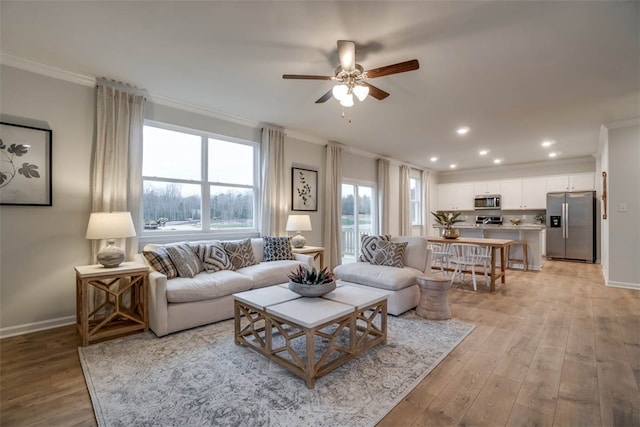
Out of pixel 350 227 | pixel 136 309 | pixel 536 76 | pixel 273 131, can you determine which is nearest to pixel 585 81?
pixel 536 76

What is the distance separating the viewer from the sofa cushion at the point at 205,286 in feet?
9.30

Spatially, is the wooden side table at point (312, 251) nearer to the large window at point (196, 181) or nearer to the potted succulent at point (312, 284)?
the large window at point (196, 181)

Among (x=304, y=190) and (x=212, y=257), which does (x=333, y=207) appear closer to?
(x=304, y=190)

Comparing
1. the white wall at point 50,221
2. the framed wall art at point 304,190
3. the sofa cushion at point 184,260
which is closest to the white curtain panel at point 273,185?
the framed wall art at point 304,190

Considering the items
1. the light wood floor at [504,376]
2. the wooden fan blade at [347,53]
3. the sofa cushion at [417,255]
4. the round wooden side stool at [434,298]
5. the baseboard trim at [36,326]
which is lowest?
the light wood floor at [504,376]

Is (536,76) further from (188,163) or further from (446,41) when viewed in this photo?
(188,163)

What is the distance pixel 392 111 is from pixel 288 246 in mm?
2454

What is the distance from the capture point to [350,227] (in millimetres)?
6668

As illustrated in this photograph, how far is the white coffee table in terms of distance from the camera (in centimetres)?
198

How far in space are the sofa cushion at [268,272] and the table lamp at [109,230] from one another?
Answer: 1.28 meters

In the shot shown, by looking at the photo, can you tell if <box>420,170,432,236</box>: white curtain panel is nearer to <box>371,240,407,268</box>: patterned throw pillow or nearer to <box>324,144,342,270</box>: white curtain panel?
<box>324,144,342,270</box>: white curtain panel

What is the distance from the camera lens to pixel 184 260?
3.24 meters

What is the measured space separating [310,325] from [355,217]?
195 inches

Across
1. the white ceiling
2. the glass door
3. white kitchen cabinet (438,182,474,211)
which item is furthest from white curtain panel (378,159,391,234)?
white kitchen cabinet (438,182,474,211)
